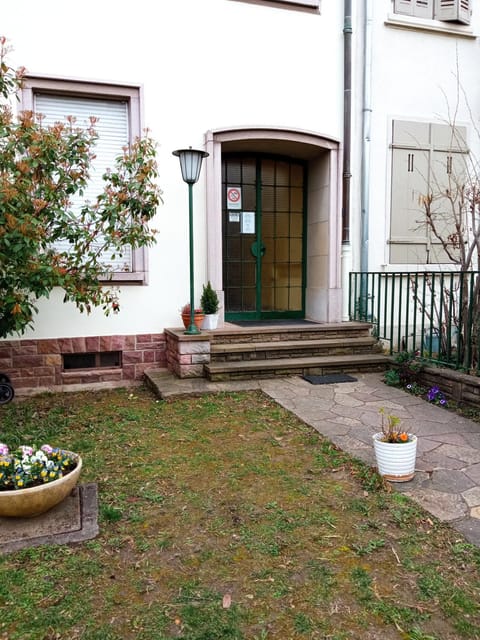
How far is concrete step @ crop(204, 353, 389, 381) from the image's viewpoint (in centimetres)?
507

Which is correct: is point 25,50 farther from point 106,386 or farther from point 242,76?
point 106,386

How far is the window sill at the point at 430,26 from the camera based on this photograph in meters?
6.44

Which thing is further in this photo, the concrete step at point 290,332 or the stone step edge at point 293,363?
the concrete step at point 290,332

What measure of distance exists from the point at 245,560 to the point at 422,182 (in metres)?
5.97

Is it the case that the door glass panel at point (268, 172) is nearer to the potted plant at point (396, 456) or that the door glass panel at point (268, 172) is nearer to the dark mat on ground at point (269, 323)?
the dark mat on ground at point (269, 323)

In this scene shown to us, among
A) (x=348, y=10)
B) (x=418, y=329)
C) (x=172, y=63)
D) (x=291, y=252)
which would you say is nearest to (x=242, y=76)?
(x=172, y=63)

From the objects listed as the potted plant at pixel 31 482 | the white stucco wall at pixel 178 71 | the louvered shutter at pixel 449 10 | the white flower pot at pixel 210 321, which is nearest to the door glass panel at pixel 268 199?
the white stucco wall at pixel 178 71

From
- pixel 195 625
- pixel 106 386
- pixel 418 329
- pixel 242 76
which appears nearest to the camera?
pixel 195 625

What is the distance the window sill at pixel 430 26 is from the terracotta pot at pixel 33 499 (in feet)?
22.2

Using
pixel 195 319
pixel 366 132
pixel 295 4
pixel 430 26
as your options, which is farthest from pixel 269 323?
pixel 430 26

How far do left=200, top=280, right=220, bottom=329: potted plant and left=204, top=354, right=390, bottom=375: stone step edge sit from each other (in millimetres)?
568

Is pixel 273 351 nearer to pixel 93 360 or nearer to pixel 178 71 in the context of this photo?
pixel 93 360

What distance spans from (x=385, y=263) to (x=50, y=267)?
4.51 m

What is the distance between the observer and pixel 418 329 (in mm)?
6488
